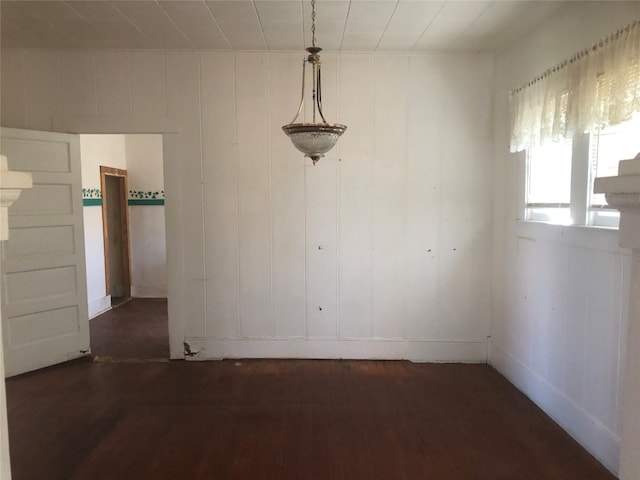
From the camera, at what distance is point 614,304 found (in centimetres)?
227

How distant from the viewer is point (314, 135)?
2.24 meters

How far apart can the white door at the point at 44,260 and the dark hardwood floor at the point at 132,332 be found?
0.33 metres

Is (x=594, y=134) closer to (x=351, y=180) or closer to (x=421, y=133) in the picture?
(x=421, y=133)

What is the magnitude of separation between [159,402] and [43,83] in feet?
9.38

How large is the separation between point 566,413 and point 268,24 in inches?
131

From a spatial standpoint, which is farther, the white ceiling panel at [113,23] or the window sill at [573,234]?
the white ceiling panel at [113,23]

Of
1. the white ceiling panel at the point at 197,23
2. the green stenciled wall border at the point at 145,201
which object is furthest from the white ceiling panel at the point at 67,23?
the green stenciled wall border at the point at 145,201

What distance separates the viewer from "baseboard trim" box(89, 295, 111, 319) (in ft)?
17.5

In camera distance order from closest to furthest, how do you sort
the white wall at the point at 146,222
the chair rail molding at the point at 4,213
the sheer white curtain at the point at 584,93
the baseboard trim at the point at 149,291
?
the chair rail molding at the point at 4,213 → the sheer white curtain at the point at 584,93 → the white wall at the point at 146,222 → the baseboard trim at the point at 149,291

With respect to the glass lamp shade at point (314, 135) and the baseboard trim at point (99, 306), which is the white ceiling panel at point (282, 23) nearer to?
the glass lamp shade at point (314, 135)

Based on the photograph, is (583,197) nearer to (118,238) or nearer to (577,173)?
(577,173)

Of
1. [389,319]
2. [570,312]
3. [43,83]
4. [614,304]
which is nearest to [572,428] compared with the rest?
[570,312]

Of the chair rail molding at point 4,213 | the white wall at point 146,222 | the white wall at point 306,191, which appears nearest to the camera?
the chair rail molding at point 4,213

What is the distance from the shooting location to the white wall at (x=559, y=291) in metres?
2.30
